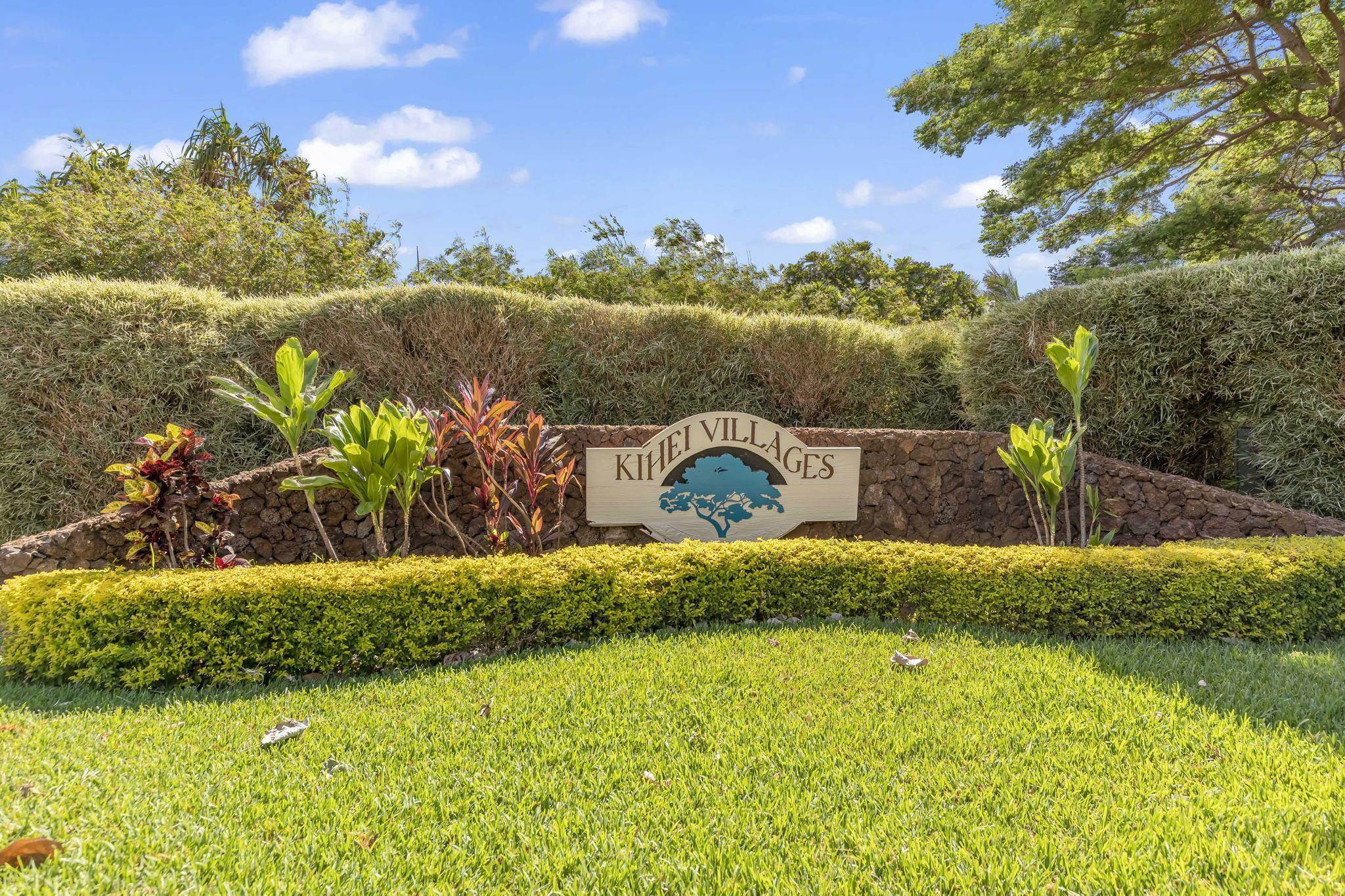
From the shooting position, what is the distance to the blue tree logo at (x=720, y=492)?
6.42 metres

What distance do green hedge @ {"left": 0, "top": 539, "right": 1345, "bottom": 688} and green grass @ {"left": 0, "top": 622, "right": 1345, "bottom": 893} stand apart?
0.93 ft

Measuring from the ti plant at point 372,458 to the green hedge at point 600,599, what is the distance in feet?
1.99

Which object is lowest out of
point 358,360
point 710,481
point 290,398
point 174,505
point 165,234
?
point 710,481

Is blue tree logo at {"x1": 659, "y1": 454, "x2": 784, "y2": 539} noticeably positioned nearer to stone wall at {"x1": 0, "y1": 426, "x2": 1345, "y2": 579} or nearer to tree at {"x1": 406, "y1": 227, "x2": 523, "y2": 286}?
stone wall at {"x1": 0, "y1": 426, "x2": 1345, "y2": 579}

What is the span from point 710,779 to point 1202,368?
7.17m

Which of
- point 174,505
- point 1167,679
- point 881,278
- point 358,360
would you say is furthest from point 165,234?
point 881,278

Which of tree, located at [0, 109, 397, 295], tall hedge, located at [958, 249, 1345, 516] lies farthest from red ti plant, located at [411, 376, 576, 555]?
tree, located at [0, 109, 397, 295]

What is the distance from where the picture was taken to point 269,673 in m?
3.96

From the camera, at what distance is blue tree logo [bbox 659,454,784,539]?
253 inches

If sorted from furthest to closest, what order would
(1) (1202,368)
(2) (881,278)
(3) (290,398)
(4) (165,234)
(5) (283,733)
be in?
(2) (881,278), (4) (165,234), (1) (1202,368), (3) (290,398), (5) (283,733)

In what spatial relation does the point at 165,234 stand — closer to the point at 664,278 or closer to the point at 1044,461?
the point at 664,278

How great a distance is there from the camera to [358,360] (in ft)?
24.1

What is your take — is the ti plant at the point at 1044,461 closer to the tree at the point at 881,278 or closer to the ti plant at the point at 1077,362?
the ti plant at the point at 1077,362

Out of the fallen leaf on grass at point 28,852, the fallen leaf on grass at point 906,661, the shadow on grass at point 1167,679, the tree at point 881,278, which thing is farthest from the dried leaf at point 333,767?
the tree at point 881,278
